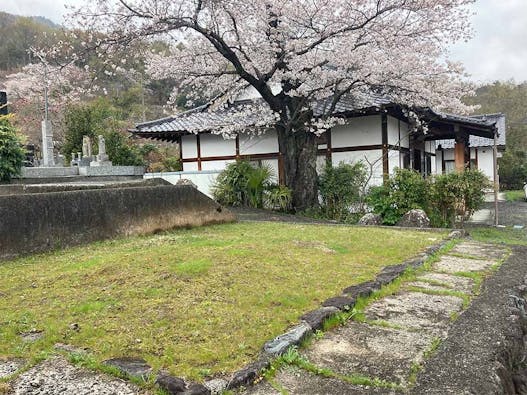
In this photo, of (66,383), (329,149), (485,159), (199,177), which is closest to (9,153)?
(199,177)

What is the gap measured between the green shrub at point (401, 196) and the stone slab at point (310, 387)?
27.9 ft

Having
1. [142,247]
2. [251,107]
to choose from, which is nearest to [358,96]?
[251,107]

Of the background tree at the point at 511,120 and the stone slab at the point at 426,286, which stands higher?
the background tree at the point at 511,120

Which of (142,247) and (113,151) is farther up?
(113,151)

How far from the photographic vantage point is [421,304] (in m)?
3.56

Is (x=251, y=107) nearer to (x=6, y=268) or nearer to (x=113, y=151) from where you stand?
(x=113, y=151)

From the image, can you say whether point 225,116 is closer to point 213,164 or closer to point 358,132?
point 213,164

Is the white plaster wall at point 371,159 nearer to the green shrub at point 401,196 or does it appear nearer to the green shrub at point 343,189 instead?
the green shrub at point 343,189

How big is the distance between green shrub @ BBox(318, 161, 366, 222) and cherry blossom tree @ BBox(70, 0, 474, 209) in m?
0.46

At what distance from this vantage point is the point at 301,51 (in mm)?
10656

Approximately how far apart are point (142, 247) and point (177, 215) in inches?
70.9

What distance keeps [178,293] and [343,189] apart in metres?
9.22

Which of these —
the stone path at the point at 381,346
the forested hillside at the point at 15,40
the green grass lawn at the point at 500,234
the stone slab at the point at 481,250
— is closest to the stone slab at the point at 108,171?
A: the green grass lawn at the point at 500,234

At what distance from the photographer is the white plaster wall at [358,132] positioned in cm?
1273
